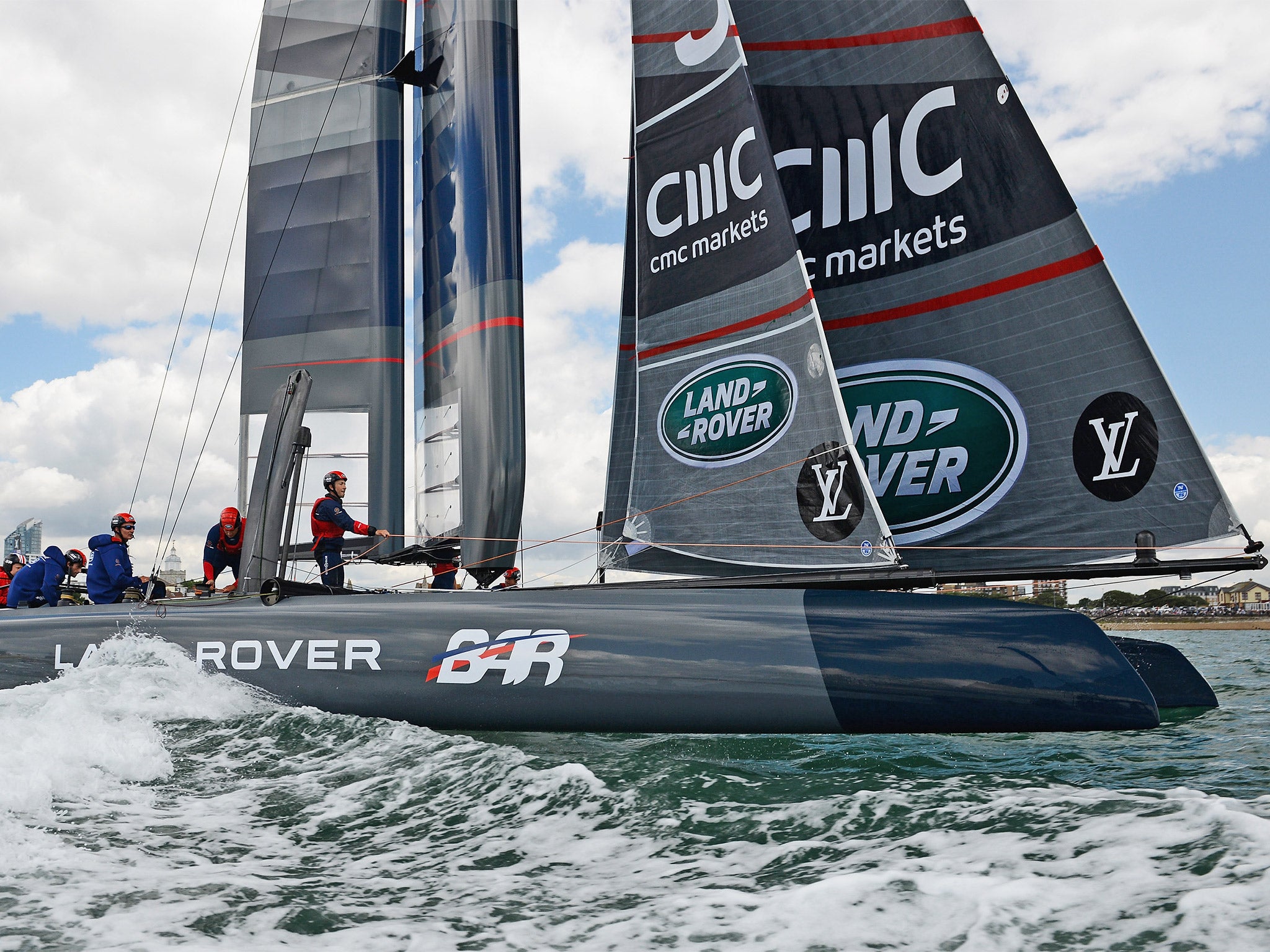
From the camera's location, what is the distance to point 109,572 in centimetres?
547

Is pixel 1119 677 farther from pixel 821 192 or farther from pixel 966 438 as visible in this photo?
pixel 821 192

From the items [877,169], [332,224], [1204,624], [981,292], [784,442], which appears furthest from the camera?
[1204,624]

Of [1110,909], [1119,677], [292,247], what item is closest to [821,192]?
[1119,677]

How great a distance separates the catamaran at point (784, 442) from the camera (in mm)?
3654

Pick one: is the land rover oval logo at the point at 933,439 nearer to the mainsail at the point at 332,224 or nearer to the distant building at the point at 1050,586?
the distant building at the point at 1050,586

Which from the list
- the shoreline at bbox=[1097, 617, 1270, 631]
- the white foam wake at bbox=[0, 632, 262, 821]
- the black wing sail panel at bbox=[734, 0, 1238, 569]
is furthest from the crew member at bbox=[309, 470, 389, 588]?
→ the shoreline at bbox=[1097, 617, 1270, 631]

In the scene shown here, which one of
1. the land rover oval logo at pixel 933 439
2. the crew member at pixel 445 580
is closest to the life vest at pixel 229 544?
the crew member at pixel 445 580

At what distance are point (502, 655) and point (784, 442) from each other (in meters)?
1.75

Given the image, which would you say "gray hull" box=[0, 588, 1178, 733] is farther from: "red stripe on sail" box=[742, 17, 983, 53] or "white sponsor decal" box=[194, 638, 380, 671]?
"red stripe on sail" box=[742, 17, 983, 53]

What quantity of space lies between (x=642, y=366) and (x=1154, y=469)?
104 inches

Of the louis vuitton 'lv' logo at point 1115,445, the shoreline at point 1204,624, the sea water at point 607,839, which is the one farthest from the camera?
the shoreline at point 1204,624

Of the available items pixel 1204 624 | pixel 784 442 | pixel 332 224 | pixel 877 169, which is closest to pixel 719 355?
pixel 784 442

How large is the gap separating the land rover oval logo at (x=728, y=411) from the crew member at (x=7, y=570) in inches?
233

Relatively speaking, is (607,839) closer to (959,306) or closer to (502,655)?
(502,655)
